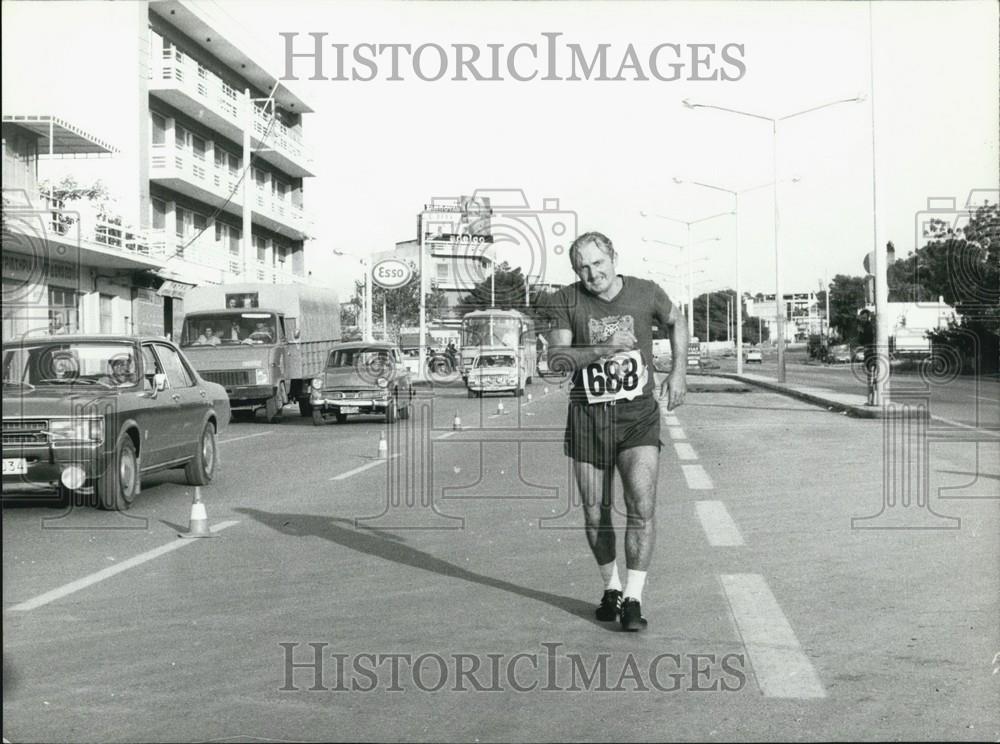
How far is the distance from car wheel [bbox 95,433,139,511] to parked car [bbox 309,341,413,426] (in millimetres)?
13168

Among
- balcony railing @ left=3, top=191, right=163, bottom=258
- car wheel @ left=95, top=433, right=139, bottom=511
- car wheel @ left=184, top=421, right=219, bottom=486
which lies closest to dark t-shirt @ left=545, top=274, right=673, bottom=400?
car wheel @ left=95, top=433, right=139, bottom=511

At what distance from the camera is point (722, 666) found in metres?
5.32

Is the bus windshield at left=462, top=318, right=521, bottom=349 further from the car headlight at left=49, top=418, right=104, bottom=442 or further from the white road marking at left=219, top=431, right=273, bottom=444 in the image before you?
the car headlight at left=49, top=418, right=104, bottom=442

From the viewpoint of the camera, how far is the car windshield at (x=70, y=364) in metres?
11.6

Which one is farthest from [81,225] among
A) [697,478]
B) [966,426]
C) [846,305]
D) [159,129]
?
[846,305]

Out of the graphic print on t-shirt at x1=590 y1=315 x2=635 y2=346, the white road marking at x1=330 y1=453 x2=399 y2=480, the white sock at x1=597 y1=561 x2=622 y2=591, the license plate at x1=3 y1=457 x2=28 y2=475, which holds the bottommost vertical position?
the white road marking at x1=330 y1=453 x2=399 y2=480

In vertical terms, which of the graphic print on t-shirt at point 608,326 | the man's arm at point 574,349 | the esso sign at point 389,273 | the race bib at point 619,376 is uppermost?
the esso sign at point 389,273

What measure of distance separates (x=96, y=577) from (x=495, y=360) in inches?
1278

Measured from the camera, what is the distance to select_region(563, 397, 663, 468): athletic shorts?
618 cm

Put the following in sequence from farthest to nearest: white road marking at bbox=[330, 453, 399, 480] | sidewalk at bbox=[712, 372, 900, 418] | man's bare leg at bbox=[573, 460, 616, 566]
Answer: sidewalk at bbox=[712, 372, 900, 418] → white road marking at bbox=[330, 453, 399, 480] → man's bare leg at bbox=[573, 460, 616, 566]
